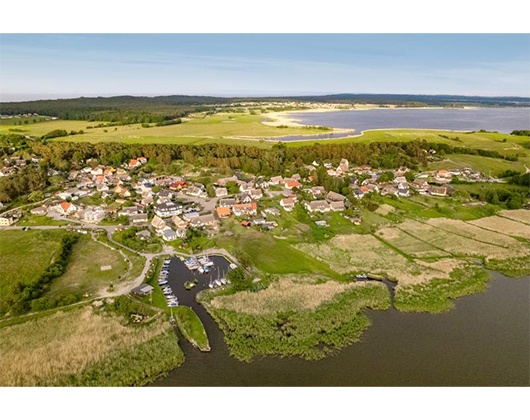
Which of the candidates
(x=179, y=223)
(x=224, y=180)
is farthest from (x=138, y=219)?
(x=224, y=180)

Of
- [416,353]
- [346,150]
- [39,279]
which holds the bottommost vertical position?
[416,353]

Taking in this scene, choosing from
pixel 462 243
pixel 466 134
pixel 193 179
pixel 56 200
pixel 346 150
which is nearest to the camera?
pixel 462 243

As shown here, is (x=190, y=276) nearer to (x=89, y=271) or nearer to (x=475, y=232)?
(x=89, y=271)

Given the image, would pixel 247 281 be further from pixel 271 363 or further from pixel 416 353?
pixel 416 353

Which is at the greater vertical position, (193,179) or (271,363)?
(193,179)

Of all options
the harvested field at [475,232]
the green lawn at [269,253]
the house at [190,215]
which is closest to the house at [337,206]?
the harvested field at [475,232]

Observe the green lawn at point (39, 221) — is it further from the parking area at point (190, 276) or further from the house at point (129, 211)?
the parking area at point (190, 276)

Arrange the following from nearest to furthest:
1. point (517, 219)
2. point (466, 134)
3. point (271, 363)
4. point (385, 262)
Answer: point (271, 363)
point (385, 262)
point (517, 219)
point (466, 134)

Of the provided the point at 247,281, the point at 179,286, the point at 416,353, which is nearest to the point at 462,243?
the point at 416,353
